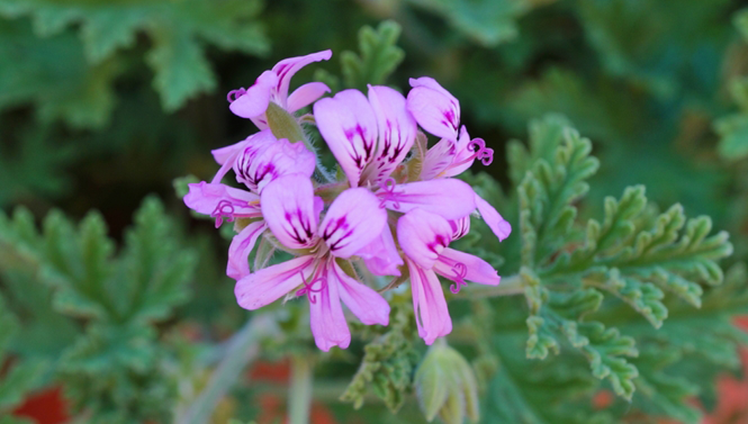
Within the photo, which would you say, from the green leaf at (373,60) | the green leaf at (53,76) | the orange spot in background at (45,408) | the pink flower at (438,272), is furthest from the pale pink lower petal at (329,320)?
the orange spot in background at (45,408)

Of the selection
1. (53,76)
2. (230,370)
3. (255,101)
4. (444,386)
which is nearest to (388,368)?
(444,386)

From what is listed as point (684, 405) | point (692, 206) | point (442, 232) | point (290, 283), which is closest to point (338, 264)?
point (290, 283)

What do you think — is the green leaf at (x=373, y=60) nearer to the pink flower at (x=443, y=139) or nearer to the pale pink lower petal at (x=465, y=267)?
the pink flower at (x=443, y=139)

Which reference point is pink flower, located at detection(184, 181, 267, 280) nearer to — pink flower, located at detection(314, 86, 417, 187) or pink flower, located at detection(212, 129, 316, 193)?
pink flower, located at detection(212, 129, 316, 193)

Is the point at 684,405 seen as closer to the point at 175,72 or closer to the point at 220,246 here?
the point at 175,72

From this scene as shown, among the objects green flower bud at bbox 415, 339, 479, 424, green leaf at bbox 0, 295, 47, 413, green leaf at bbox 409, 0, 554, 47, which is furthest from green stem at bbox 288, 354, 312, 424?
green leaf at bbox 409, 0, 554, 47

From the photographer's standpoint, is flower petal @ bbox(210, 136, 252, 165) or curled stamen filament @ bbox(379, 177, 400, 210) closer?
curled stamen filament @ bbox(379, 177, 400, 210)

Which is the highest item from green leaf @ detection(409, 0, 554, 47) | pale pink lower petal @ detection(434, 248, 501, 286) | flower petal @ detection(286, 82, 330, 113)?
green leaf @ detection(409, 0, 554, 47)
